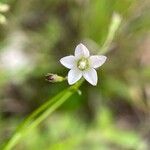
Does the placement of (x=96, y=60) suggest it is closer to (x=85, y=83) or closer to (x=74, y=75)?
(x=74, y=75)

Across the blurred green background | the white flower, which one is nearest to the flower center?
the white flower

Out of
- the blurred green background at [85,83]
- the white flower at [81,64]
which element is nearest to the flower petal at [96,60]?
the white flower at [81,64]

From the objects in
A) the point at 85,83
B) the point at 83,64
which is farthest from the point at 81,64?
the point at 85,83

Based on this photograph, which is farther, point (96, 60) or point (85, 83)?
point (85, 83)

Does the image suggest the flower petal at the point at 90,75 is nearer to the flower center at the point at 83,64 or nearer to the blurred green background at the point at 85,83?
the flower center at the point at 83,64

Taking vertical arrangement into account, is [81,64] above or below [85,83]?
below

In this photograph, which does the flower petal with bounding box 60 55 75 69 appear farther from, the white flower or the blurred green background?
the blurred green background
